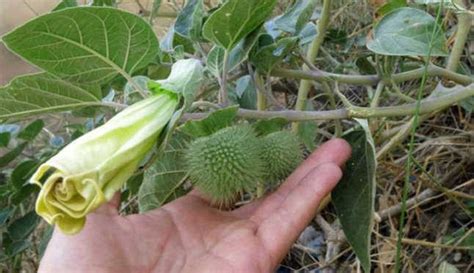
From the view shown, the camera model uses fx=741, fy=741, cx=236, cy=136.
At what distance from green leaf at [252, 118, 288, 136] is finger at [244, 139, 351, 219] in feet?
0.22

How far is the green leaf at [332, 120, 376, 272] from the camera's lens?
78 cm

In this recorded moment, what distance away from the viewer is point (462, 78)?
87cm

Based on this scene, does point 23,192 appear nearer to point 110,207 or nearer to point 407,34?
point 110,207

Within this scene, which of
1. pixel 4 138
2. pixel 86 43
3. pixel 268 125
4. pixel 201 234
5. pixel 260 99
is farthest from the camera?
pixel 4 138

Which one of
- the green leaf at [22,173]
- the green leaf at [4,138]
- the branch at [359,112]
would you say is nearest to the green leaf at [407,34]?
the branch at [359,112]

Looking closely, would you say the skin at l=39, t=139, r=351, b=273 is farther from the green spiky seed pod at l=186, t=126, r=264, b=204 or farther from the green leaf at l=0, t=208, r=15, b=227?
the green leaf at l=0, t=208, r=15, b=227

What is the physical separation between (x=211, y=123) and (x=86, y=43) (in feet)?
0.47

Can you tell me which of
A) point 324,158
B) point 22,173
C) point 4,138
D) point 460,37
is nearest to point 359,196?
point 324,158

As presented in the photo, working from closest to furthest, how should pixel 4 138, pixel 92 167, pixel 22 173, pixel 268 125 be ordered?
pixel 92 167 → pixel 268 125 → pixel 22 173 → pixel 4 138

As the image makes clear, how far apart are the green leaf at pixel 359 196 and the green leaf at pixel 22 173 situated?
1.81 ft

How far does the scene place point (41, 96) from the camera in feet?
2.47

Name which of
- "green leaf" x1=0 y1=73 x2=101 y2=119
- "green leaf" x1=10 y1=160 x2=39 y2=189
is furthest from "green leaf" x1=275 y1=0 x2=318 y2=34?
"green leaf" x1=10 y1=160 x2=39 y2=189

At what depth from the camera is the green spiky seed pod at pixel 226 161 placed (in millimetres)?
758

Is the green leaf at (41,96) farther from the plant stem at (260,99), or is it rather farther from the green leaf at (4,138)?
the green leaf at (4,138)
